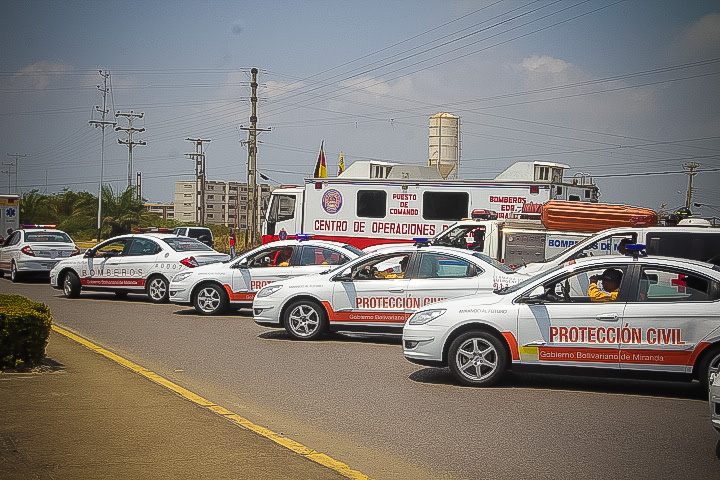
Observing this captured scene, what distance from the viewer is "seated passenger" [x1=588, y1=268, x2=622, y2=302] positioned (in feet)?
29.5

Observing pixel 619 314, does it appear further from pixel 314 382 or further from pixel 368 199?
pixel 368 199

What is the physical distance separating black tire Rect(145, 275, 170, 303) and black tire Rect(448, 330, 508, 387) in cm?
1083

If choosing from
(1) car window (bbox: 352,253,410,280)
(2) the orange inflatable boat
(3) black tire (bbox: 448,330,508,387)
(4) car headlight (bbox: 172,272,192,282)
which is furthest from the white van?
(4) car headlight (bbox: 172,272,192,282)

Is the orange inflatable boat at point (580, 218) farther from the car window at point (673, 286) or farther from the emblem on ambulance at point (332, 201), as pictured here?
the emblem on ambulance at point (332, 201)

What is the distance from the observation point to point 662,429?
742 cm

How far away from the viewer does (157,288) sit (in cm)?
1872

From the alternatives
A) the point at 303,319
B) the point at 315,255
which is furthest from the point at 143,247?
the point at 303,319

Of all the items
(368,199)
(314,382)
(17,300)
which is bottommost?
(314,382)

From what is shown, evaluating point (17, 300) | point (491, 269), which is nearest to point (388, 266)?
point (491, 269)

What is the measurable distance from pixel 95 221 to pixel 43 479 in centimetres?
6843

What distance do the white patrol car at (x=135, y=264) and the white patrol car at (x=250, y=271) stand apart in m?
2.07

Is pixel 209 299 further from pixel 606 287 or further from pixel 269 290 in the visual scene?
pixel 606 287

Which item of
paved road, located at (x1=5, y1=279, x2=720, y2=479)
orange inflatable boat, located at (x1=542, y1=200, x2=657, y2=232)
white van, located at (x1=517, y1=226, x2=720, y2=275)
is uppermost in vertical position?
orange inflatable boat, located at (x1=542, y1=200, x2=657, y2=232)

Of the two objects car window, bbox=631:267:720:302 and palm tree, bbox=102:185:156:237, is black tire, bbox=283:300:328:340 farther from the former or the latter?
palm tree, bbox=102:185:156:237
